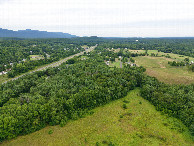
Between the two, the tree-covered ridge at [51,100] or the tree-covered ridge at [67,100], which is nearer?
the tree-covered ridge at [51,100]

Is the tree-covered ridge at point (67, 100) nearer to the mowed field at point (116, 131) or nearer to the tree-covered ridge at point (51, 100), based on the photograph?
the tree-covered ridge at point (51, 100)

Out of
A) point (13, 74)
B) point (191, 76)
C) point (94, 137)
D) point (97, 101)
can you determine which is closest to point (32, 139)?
point (94, 137)

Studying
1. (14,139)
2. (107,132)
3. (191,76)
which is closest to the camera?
(14,139)

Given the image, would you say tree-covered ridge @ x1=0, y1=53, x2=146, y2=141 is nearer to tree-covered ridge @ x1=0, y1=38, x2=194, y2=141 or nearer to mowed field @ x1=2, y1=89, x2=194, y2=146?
tree-covered ridge @ x1=0, y1=38, x2=194, y2=141

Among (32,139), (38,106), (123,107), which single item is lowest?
(32,139)

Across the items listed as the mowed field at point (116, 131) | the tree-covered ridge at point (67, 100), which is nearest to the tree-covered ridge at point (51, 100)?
the tree-covered ridge at point (67, 100)

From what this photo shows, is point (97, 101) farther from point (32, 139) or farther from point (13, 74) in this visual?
point (13, 74)

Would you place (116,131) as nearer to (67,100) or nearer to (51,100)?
(67,100)

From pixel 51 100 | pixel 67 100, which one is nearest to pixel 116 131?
pixel 67 100
